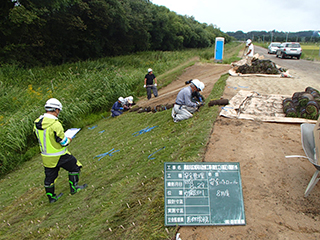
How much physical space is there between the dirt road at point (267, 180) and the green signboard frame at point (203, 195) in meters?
0.15

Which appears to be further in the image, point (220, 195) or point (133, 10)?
point (133, 10)

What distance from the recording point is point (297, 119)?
599 cm

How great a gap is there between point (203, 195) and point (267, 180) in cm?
147

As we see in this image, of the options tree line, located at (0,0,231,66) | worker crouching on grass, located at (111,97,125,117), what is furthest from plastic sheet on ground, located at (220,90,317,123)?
tree line, located at (0,0,231,66)

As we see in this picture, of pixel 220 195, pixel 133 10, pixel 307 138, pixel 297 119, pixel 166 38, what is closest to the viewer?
pixel 220 195

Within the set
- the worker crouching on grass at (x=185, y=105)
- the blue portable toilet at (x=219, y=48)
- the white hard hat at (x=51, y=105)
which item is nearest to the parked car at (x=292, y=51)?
the blue portable toilet at (x=219, y=48)

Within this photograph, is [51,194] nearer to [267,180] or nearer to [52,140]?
[52,140]

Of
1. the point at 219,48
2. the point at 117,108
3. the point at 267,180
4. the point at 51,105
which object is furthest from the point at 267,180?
the point at 219,48

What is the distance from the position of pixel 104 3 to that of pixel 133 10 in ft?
38.9

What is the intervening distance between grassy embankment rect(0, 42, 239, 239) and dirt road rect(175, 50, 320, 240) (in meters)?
0.47

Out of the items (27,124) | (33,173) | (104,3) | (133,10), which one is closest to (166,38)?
(133,10)

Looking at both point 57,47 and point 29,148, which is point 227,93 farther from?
point 57,47

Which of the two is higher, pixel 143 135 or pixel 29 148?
pixel 143 135

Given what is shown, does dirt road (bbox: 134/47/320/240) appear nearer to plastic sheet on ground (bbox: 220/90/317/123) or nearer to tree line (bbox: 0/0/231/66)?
plastic sheet on ground (bbox: 220/90/317/123)
